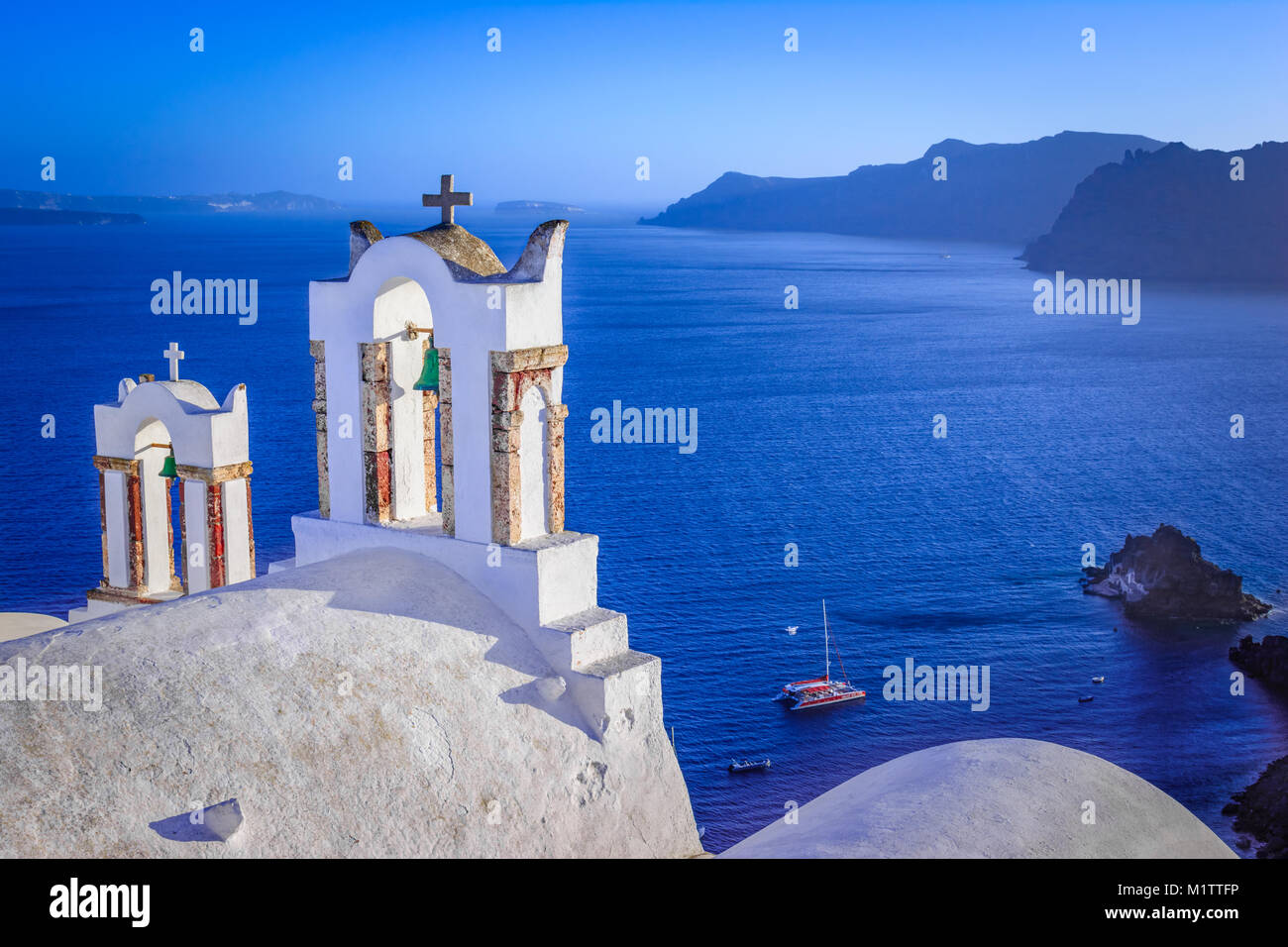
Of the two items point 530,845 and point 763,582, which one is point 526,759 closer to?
point 530,845

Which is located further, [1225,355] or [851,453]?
[1225,355]

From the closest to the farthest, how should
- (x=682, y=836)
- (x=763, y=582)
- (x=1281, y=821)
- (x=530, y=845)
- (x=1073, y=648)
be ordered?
1. (x=530, y=845)
2. (x=682, y=836)
3. (x=1281, y=821)
4. (x=1073, y=648)
5. (x=763, y=582)

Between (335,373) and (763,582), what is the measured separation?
51.3m

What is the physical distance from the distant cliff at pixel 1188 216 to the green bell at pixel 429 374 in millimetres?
186515

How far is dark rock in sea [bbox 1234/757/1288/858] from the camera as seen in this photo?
4084cm

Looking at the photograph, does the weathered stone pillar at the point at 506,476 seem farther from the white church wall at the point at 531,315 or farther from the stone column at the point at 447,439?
the white church wall at the point at 531,315

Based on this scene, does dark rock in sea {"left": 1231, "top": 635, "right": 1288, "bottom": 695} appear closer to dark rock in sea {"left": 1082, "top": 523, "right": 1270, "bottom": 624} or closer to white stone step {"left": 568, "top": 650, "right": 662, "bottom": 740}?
dark rock in sea {"left": 1082, "top": 523, "right": 1270, "bottom": 624}

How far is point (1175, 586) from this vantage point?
210 ft

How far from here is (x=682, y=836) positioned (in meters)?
13.5

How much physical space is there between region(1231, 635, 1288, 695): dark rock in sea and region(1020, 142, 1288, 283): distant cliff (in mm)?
136376

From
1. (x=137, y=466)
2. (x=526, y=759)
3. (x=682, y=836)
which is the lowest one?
(x=682, y=836)

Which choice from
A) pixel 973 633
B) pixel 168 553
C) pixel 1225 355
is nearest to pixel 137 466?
pixel 168 553

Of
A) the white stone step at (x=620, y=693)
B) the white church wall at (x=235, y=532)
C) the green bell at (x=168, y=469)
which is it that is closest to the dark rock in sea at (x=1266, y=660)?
the white stone step at (x=620, y=693)

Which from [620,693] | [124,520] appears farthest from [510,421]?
[124,520]
